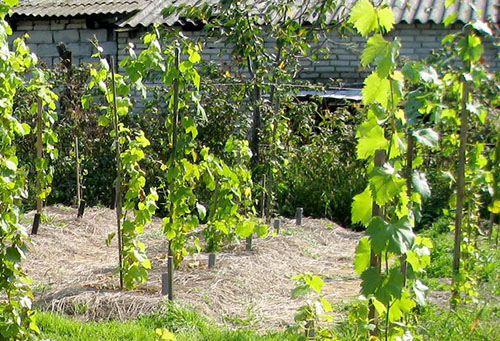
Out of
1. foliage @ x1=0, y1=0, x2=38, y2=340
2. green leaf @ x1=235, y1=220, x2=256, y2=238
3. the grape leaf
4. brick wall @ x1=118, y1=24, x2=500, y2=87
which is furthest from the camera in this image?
brick wall @ x1=118, y1=24, x2=500, y2=87

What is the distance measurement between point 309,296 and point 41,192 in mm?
3013

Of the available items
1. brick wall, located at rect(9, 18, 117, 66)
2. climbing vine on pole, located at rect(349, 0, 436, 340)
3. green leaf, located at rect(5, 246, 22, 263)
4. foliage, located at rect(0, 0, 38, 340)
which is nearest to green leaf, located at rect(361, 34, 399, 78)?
climbing vine on pole, located at rect(349, 0, 436, 340)

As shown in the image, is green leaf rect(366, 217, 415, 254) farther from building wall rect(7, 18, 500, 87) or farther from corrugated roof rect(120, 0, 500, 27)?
corrugated roof rect(120, 0, 500, 27)

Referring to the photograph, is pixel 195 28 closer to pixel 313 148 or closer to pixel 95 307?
pixel 313 148

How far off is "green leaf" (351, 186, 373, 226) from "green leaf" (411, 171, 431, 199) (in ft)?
0.66

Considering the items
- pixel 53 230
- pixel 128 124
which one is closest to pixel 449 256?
pixel 53 230

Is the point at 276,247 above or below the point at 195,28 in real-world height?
below

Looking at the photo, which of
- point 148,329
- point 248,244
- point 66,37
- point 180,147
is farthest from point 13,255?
point 66,37

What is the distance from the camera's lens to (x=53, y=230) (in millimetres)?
7270

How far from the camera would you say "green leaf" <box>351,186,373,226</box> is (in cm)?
275

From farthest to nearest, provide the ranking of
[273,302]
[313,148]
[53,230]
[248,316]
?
[313,148]
[53,230]
[273,302]
[248,316]

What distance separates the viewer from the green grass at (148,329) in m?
4.42

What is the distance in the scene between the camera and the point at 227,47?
1263 cm

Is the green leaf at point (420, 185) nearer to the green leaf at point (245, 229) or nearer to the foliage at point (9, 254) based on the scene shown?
the foliage at point (9, 254)
